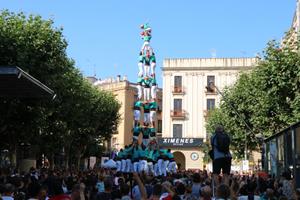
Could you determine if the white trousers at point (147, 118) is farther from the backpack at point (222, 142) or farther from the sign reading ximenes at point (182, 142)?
the sign reading ximenes at point (182, 142)

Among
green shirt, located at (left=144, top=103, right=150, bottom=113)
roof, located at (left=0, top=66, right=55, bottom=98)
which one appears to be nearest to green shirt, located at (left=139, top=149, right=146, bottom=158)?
green shirt, located at (left=144, top=103, right=150, bottom=113)

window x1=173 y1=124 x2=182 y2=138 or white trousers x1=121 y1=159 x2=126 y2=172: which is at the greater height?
window x1=173 y1=124 x2=182 y2=138

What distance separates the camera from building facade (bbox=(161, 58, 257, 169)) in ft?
217

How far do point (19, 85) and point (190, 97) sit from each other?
4871 cm

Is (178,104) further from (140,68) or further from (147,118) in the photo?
(147,118)

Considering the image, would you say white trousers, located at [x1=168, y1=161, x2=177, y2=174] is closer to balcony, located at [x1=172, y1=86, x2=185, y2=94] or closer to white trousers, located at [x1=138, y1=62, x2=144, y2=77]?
white trousers, located at [x1=138, y1=62, x2=144, y2=77]

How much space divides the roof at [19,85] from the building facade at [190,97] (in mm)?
46180

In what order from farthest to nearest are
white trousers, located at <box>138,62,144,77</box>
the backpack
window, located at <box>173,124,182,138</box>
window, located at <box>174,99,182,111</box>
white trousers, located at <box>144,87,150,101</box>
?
window, located at <box>173,124,182,138</box>, window, located at <box>174,99,182,111</box>, white trousers, located at <box>138,62,144,77</box>, white trousers, located at <box>144,87,150,101</box>, the backpack

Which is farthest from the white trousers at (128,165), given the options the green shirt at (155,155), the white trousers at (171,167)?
the white trousers at (171,167)

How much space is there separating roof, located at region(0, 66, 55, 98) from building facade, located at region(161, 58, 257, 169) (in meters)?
46.2

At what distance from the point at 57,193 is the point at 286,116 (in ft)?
70.4

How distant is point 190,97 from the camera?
66938 mm

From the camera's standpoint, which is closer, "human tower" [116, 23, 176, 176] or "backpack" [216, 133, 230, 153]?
"backpack" [216, 133, 230, 153]

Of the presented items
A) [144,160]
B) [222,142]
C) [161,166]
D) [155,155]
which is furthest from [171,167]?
[222,142]
